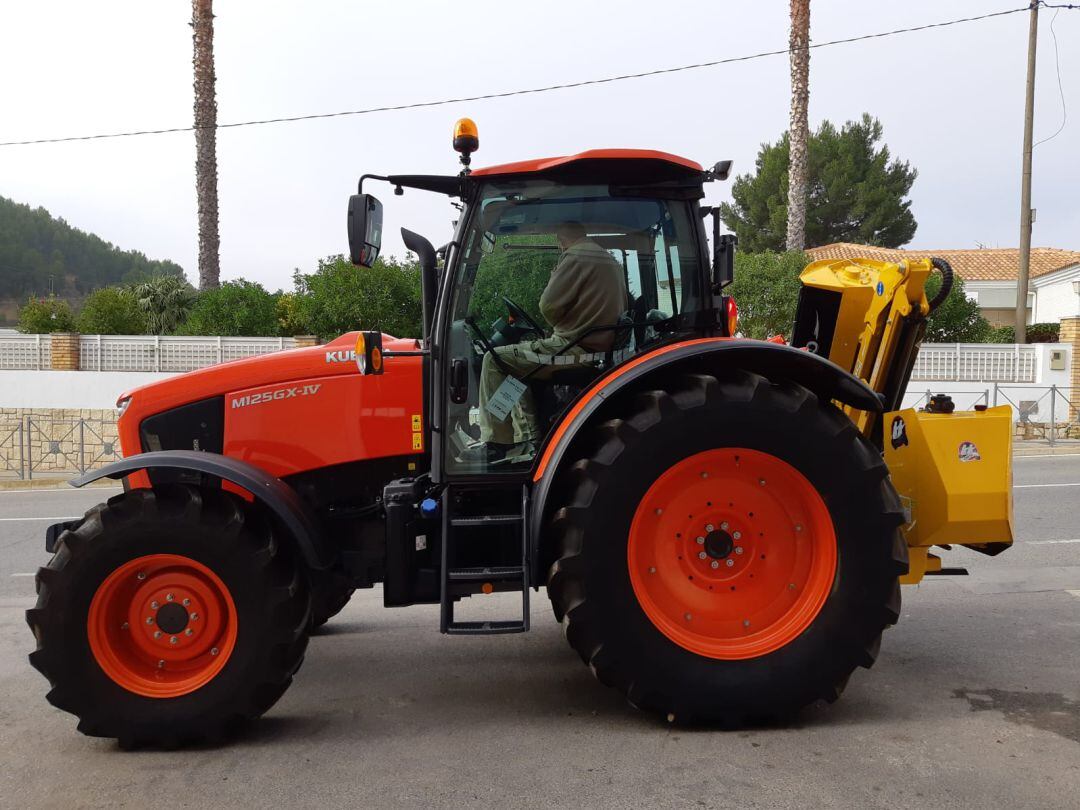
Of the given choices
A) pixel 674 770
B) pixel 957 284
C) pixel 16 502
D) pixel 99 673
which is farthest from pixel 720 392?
pixel 957 284

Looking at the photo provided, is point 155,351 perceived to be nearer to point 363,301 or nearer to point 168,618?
point 363,301

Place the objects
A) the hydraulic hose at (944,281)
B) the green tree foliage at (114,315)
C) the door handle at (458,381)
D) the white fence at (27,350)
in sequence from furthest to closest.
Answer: the green tree foliage at (114,315) < the white fence at (27,350) < the hydraulic hose at (944,281) < the door handle at (458,381)

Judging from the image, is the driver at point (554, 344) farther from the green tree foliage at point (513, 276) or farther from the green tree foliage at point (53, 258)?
the green tree foliage at point (53, 258)

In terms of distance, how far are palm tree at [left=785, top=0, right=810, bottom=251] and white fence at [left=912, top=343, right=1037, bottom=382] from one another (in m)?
3.79

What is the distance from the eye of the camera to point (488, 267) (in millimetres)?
4082

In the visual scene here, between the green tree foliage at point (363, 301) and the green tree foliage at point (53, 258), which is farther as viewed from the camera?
the green tree foliage at point (53, 258)

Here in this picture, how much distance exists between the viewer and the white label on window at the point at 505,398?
4070 millimetres

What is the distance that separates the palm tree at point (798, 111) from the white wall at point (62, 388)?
1400 centimetres

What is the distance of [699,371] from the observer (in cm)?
402

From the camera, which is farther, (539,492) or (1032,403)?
(1032,403)

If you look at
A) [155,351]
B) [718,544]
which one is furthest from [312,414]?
[155,351]

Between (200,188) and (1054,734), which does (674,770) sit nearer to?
(1054,734)

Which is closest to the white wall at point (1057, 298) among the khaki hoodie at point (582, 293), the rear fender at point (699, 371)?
the rear fender at point (699, 371)

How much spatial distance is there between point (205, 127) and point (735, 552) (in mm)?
18016
